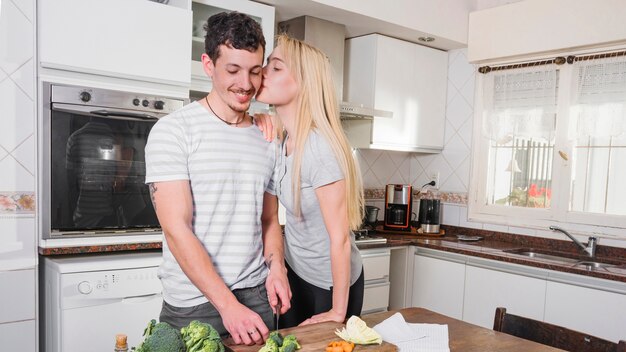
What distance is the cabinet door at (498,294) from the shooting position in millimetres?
2768

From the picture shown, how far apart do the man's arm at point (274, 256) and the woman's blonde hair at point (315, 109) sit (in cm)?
12

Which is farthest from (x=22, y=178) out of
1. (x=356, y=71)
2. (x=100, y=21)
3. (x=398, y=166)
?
(x=398, y=166)

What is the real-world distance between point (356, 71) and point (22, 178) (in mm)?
2233

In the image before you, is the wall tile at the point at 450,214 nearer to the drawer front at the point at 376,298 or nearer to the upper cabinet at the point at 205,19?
the drawer front at the point at 376,298

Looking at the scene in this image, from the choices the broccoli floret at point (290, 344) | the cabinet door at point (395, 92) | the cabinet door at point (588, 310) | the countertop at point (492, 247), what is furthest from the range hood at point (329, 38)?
the broccoli floret at point (290, 344)

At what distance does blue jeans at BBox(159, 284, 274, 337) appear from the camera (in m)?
1.33

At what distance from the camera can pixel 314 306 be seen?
1.72m

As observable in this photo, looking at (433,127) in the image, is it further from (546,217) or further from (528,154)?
(546,217)

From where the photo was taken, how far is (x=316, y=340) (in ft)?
4.02

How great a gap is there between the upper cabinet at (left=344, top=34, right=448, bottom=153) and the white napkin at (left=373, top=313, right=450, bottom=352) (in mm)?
2146

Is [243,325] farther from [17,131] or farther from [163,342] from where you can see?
[17,131]

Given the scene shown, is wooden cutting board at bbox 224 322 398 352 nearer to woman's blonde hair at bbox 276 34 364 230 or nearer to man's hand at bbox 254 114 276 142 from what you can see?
woman's blonde hair at bbox 276 34 364 230

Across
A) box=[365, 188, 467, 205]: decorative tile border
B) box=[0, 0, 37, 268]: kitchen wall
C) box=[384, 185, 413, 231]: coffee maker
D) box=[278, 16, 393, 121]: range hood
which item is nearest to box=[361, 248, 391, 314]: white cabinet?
box=[384, 185, 413, 231]: coffee maker

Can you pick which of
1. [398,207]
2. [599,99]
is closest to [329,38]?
[398,207]
